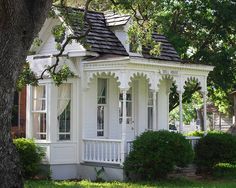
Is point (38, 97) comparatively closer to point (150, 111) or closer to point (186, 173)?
point (150, 111)

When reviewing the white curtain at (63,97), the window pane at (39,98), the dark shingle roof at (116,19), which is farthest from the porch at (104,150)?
the dark shingle roof at (116,19)

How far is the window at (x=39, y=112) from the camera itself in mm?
20375

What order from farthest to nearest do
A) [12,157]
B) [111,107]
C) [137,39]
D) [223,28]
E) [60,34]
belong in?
[223,28], [111,107], [137,39], [60,34], [12,157]

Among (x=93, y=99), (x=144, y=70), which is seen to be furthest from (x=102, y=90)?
(x=144, y=70)

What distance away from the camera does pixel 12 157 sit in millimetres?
10984

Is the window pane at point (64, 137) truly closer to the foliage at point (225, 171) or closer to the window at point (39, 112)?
the window at point (39, 112)

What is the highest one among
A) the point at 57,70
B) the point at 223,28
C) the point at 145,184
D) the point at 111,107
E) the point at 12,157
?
the point at 223,28

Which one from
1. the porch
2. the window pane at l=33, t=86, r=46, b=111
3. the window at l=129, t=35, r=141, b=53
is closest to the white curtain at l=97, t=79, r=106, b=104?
the window at l=129, t=35, r=141, b=53

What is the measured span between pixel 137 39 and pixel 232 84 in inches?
483

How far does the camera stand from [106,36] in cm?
2148

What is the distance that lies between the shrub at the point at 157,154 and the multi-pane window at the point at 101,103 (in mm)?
2718

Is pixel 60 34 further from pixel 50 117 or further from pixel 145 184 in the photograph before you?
pixel 145 184

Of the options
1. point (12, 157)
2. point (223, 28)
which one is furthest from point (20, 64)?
point (223, 28)

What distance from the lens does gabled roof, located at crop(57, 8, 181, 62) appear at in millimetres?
20453
